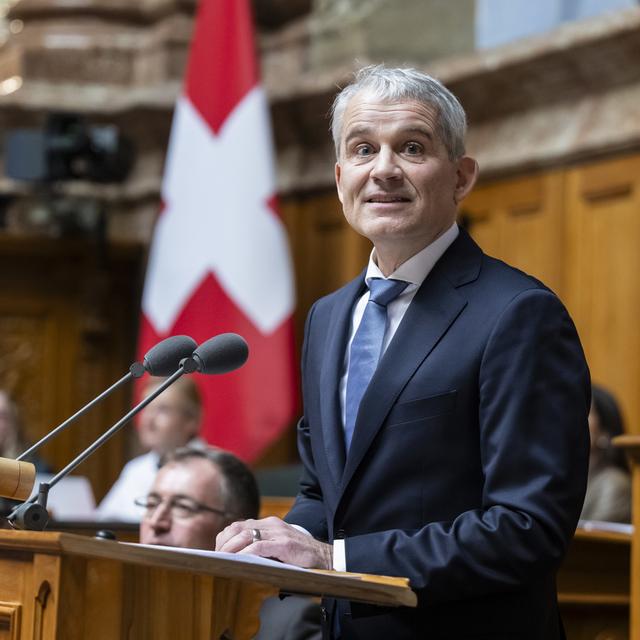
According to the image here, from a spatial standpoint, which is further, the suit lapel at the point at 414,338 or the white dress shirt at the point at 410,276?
the white dress shirt at the point at 410,276

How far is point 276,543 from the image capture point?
7.42ft

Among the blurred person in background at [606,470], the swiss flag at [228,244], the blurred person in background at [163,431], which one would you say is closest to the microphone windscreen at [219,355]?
the blurred person in background at [606,470]

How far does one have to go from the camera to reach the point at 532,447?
2.31m

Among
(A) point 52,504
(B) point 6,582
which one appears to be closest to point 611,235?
(A) point 52,504

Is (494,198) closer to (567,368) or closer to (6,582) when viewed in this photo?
(567,368)

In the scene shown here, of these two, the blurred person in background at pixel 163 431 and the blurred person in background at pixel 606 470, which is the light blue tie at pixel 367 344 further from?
the blurred person in background at pixel 163 431

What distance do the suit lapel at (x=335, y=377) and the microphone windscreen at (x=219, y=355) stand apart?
149mm

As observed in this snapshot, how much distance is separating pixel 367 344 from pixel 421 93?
1.45 ft

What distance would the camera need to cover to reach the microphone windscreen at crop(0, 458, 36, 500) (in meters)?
2.28

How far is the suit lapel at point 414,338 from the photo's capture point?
2.42 meters

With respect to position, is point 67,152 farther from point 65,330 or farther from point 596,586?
point 596,586

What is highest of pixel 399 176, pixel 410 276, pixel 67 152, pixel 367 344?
pixel 67 152

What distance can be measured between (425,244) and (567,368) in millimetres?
360

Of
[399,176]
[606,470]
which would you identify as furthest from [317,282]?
[399,176]
